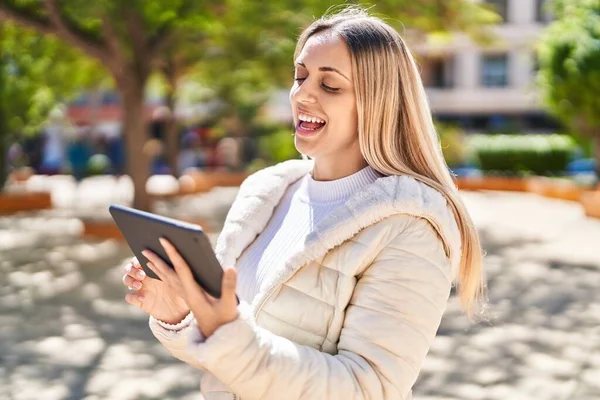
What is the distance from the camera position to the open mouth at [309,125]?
1974 mm

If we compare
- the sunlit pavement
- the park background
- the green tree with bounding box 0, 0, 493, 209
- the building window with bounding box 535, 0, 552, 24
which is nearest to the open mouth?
the park background

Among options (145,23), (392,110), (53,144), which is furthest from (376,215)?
(53,144)

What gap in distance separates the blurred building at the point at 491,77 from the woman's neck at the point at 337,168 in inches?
A: 1462

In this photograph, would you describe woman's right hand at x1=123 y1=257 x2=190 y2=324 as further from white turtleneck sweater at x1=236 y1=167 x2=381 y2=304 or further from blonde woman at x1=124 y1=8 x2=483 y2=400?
white turtleneck sweater at x1=236 y1=167 x2=381 y2=304

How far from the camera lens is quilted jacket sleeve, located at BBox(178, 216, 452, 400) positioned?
1.63 metres

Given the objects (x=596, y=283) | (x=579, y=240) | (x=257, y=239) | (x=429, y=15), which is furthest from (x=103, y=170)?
(x=257, y=239)

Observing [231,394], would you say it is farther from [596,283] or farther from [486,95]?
[486,95]

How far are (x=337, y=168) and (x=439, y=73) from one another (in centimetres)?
4101

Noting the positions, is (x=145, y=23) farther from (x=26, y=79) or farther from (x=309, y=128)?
(x=309, y=128)

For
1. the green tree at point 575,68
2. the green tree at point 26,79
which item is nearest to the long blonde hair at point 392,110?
the green tree at point 575,68

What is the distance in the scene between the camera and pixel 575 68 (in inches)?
607

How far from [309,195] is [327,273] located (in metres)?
0.36

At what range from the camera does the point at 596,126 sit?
15.7 m

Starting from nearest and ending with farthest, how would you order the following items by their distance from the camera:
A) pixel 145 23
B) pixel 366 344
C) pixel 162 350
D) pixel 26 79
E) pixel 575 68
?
pixel 366 344, pixel 162 350, pixel 145 23, pixel 575 68, pixel 26 79
